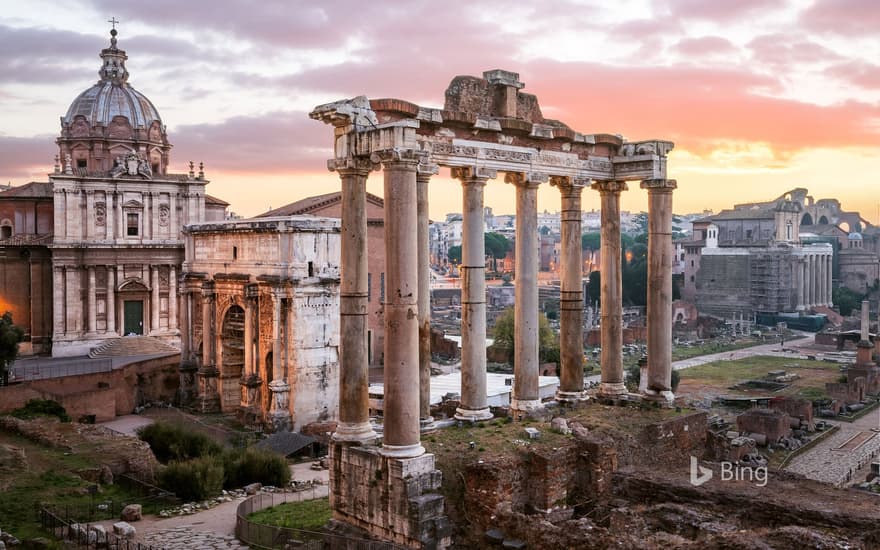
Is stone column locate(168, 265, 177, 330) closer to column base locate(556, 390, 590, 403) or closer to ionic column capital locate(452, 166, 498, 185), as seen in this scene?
column base locate(556, 390, 590, 403)

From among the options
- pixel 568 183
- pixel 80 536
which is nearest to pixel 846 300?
pixel 568 183

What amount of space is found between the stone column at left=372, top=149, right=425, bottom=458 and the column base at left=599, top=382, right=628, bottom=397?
278 inches

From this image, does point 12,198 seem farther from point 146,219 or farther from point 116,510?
point 116,510

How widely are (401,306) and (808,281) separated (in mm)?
88891

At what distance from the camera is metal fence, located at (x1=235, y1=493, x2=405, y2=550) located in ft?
41.6

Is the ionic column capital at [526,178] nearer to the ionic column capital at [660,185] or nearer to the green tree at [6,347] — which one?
the ionic column capital at [660,185]

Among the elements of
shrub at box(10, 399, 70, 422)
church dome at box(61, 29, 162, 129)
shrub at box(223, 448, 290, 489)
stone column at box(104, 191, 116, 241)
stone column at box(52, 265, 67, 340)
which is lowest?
shrub at box(223, 448, 290, 489)

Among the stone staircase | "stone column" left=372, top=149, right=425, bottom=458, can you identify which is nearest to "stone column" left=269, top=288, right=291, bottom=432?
the stone staircase

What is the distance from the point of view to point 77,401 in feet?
104

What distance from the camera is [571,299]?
18125 millimetres

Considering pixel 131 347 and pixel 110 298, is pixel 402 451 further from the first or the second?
pixel 110 298

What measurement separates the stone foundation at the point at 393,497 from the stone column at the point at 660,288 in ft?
23.6

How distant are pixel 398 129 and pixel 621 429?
751 centimetres

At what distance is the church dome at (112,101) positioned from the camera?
44.8 m
